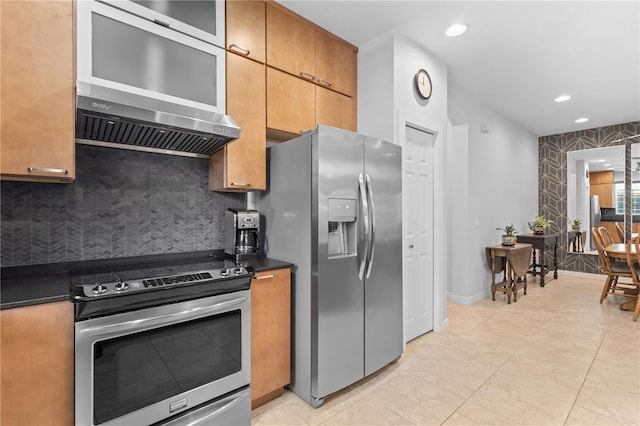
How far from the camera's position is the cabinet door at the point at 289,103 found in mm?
2365

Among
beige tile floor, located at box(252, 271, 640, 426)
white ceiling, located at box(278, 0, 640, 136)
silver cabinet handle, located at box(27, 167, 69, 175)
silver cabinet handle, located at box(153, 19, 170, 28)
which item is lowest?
beige tile floor, located at box(252, 271, 640, 426)

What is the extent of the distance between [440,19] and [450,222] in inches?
103

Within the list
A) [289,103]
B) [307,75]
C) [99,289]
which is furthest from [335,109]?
[99,289]

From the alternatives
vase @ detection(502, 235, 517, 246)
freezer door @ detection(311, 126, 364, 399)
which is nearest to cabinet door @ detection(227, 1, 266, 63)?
freezer door @ detection(311, 126, 364, 399)

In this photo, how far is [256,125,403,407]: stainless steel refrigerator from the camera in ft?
6.61

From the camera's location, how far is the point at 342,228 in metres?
2.24

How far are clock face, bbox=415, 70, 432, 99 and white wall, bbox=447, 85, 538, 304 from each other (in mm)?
1118

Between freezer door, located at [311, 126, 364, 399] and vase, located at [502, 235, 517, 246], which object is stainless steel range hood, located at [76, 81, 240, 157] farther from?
vase, located at [502, 235, 517, 246]

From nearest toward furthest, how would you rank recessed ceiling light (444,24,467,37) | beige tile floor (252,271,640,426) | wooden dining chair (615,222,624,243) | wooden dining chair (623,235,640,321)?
beige tile floor (252,271,640,426) → recessed ceiling light (444,24,467,37) → wooden dining chair (623,235,640,321) → wooden dining chair (615,222,624,243)

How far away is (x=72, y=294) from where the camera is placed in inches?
51.7

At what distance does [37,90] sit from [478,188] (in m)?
4.70

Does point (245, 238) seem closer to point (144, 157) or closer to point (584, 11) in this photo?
point (144, 157)

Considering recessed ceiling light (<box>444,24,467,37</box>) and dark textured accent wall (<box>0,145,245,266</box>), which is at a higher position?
recessed ceiling light (<box>444,24,467,37</box>)

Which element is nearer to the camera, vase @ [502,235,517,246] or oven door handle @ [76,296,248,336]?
oven door handle @ [76,296,248,336]
